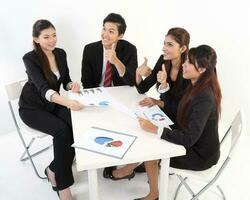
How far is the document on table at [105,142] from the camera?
4.99 ft

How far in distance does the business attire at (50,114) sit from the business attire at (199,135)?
0.79 metres

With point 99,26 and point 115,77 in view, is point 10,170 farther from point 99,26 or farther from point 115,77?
point 99,26

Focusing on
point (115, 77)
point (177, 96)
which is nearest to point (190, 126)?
point (177, 96)

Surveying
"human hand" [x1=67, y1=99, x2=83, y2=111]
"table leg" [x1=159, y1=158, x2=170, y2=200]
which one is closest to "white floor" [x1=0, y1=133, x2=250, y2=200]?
"table leg" [x1=159, y1=158, x2=170, y2=200]

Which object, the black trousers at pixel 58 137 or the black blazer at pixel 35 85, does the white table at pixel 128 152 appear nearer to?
the black trousers at pixel 58 137

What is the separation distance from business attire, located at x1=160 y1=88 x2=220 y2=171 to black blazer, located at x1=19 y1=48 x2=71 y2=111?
1066 millimetres

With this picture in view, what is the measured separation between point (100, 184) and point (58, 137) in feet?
1.90

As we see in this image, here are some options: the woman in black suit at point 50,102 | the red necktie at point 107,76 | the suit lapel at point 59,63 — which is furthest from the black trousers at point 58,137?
the red necktie at point 107,76

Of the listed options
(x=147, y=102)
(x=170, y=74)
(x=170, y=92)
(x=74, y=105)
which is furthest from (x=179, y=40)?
(x=74, y=105)

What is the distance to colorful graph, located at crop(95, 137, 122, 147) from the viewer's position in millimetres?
1578

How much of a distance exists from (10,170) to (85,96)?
1068 mm

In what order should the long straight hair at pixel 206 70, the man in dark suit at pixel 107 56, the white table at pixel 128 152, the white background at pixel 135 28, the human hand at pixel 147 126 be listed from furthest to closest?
the white background at pixel 135 28 < the man in dark suit at pixel 107 56 < the long straight hair at pixel 206 70 < the human hand at pixel 147 126 < the white table at pixel 128 152

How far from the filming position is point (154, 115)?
1.92 metres

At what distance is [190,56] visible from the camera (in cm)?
185
